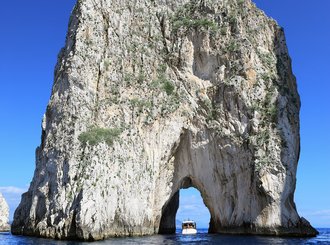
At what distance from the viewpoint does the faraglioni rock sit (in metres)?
49.0

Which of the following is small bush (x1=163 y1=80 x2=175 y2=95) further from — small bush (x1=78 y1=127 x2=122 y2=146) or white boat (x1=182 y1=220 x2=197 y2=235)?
white boat (x1=182 y1=220 x2=197 y2=235)

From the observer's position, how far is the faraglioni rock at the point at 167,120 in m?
49.0

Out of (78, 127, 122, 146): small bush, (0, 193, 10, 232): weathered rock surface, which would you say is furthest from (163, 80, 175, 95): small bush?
(0, 193, 10, 232): weathered rock surface

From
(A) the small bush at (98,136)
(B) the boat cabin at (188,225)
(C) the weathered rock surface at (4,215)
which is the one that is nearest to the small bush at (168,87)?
(A) the small bush at (98,136)

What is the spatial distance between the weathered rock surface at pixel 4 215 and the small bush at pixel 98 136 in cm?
4720

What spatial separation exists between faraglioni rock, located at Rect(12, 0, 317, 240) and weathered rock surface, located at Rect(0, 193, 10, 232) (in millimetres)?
34433

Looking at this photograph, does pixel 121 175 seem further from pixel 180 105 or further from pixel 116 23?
pixel 116 23

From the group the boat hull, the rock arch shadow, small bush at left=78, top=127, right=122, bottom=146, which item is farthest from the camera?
the boat hull

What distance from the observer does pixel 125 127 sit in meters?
53.5

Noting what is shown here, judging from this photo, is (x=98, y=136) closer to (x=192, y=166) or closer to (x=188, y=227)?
(x=192, y=166)

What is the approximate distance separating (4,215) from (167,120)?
5351 centimetres

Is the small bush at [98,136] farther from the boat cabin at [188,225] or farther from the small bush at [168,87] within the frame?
the boat cabin at [188,225]

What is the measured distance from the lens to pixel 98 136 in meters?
48.8

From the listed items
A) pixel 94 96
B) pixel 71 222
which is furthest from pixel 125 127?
pixel 71 222
